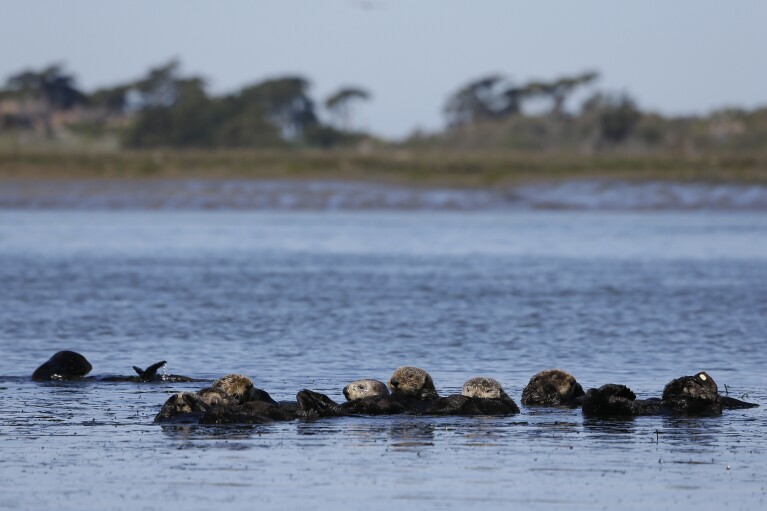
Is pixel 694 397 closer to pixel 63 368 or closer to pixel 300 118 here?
pixel 63 368

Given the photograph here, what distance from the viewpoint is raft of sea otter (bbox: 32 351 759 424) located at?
41.1ft

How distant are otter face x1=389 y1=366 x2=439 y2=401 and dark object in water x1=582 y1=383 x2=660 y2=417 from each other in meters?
1.48

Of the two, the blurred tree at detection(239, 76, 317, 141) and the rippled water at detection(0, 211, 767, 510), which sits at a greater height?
the blurred tree at detection(239, 76, 317, 141)

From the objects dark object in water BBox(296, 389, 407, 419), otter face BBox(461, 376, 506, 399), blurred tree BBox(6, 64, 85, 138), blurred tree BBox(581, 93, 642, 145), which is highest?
blurred tree BBox(6, 64, 85, 138)

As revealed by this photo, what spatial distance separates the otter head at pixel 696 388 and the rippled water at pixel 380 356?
322 mm

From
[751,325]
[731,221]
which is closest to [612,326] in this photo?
[751,325]

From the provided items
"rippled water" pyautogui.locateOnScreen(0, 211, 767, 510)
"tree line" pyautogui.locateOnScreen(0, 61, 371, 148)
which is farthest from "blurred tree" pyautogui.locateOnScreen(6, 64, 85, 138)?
"rippled water" pyautogui.locateOnScreen(0, 211, 767, 510)

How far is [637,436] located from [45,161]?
2240 inches

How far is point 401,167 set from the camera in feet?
212

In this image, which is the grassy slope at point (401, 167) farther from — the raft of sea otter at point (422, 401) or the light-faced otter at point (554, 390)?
the raft of sea otter at point (422, 401)

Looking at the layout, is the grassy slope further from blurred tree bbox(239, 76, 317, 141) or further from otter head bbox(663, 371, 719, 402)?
otter head bbox(663, 371, 719, 402)

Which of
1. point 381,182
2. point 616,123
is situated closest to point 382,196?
point 381,182

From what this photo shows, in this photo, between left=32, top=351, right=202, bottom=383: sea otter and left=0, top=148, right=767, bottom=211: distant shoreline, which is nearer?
left=32, top=351, right=202, bottom=383: sea otter

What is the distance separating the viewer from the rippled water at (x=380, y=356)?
1005cm
